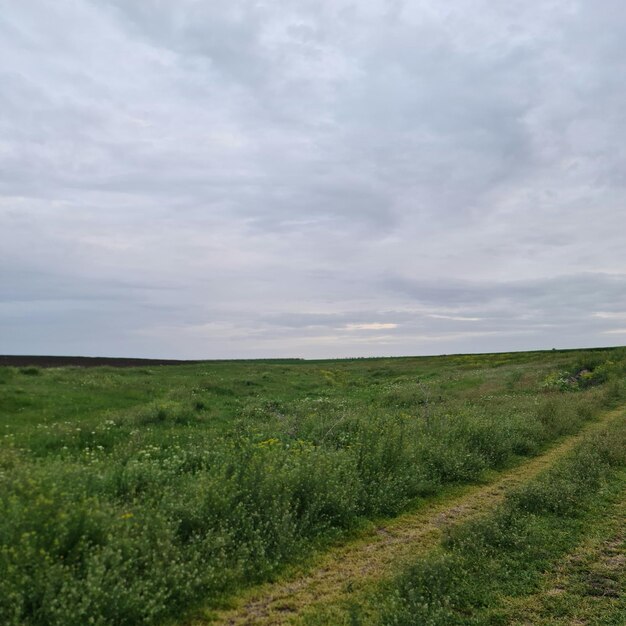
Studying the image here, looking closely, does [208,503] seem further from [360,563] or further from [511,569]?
[511,569]

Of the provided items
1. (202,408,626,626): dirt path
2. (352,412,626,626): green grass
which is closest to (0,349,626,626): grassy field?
(352,412,626,626): green grass

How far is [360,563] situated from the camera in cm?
673

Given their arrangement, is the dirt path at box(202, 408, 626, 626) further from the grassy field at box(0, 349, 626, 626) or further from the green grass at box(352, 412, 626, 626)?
the green grass at box(352, 412, 626, 626)

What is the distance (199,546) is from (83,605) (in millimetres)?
1775

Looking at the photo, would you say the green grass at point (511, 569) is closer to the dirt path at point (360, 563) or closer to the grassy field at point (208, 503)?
the grassy field at point (208, 503)

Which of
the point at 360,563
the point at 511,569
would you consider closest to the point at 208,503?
the point at 360,563

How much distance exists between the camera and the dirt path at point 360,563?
5.55 meters

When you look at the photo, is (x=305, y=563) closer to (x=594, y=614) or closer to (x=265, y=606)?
(x=265, y=606)

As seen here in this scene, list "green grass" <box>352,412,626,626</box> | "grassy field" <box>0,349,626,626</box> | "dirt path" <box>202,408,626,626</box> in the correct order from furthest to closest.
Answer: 1. "dirt path" <box>202,408,626,626</box>
2. "green grass" <box>352,412,626,626</box>
3. "grassy field" <box>0,349,626,626</box>

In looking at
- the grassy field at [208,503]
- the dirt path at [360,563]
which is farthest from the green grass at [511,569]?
the dirt path at [360,563]

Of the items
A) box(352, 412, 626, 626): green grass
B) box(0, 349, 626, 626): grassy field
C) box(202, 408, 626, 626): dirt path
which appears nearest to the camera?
box(0, 349, 626, 626): grassy field

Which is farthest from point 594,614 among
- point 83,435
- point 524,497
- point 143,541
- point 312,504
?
point 83,435

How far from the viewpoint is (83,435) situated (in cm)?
1405

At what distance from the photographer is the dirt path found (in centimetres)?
555
